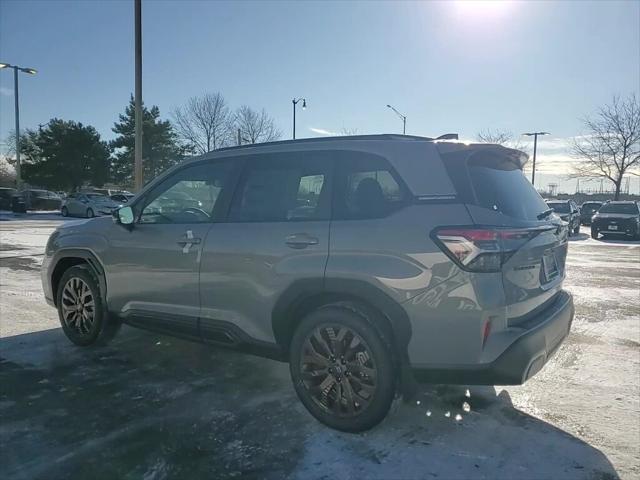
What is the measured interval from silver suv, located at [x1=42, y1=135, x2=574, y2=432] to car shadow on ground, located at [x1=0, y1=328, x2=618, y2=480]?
1.00ft

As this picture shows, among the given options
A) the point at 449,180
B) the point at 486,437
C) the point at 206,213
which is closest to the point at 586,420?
→ the point at 486,437

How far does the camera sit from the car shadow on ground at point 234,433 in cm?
276

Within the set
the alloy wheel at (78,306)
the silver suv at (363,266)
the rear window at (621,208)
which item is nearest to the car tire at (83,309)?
the alloy wheel at (78,306)

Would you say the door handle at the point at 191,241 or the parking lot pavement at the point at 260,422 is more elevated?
the door handle at the point at 191,241

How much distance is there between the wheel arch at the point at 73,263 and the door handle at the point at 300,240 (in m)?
2.13

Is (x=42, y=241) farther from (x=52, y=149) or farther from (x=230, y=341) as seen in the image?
(x=52, y=149)

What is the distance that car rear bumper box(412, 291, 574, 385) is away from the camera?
279 centimetres

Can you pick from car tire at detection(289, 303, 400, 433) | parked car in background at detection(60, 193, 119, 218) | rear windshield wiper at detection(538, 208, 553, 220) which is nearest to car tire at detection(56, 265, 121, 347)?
car tire at detection(289, 303, 400, 433)

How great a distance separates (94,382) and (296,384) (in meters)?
1.75

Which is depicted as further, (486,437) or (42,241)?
(42,241)

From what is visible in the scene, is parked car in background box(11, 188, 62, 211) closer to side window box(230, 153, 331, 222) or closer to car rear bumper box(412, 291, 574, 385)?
side window box(230, 153, 331, 222)

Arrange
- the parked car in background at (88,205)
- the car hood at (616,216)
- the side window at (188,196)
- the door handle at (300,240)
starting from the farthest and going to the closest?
the parked car in background at (88,205) → the car hood at (616,216) → the side window at (188,196) → the door handle at (300,240)

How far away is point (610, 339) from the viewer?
5.27 metres

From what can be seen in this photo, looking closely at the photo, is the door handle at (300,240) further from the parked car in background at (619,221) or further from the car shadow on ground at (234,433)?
the parked car in background at (619,221)
